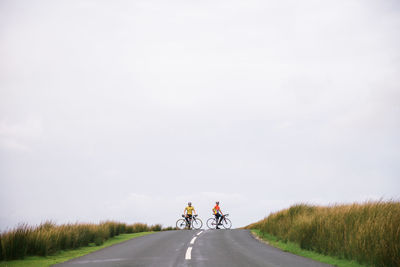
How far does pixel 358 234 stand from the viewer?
10727mm

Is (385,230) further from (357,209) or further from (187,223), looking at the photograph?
(187,223)

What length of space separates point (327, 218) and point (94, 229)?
481 inches

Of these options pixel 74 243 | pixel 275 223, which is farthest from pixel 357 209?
pixel 74 243

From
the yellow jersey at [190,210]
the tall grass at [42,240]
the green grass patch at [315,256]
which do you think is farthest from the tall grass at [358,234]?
the yellow jersey at [190,210]

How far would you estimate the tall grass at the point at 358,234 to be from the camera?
916 cm

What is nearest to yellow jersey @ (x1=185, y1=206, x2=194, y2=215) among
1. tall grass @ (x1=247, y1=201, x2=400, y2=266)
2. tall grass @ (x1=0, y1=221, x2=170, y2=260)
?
tall grass @ (x1=0, y1=221, x2=170, y2=260)

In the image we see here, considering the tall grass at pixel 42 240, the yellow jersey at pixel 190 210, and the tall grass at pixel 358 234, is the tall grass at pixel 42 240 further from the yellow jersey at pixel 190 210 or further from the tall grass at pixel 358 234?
the yellow jersey at pixel 190 210

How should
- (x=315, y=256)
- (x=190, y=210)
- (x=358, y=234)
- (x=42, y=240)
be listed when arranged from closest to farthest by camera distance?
(x=358, y=234) → (x=315, y=256) → (x=42, y=240) → (x=190, y=210)

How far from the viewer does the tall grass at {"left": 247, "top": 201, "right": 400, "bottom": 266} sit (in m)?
9.16

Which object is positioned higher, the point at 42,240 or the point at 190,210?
the point at 190,210

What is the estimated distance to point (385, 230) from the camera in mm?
9695

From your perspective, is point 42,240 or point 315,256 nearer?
point 315,256

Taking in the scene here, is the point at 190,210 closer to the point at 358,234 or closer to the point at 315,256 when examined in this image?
the point at 315,256

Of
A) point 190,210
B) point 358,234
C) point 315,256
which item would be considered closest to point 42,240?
point 315,256
